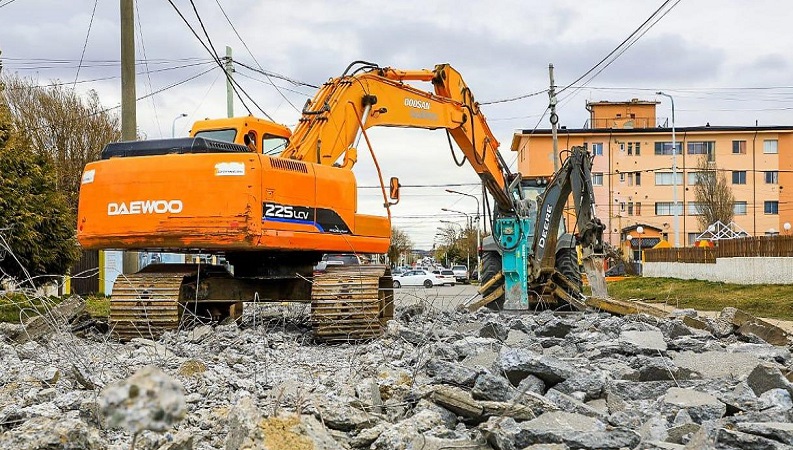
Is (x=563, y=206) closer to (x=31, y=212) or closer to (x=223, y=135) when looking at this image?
(x=223, y=135)

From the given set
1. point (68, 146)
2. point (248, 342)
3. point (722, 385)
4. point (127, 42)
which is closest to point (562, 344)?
point (722, 385)

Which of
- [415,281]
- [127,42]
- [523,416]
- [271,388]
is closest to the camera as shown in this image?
[523,416]

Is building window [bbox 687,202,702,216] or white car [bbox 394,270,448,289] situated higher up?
building window [bbox 687,202,702,216]

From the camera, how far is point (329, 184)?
9.27m

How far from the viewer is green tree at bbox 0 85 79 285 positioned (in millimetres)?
16484

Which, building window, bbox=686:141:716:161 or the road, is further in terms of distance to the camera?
building window, bbox=686:141:716:161

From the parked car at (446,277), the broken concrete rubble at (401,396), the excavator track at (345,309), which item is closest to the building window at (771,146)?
the parked car at (446,277)

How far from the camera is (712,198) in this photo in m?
61.6

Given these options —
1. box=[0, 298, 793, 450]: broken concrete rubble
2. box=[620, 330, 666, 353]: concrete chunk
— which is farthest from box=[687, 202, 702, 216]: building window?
box=[0, 298, 793, 450]: broken concrete rubble

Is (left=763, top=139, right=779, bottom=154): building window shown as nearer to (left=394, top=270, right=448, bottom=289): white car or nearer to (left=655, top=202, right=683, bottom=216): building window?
(left=655, top=202, right=683, bottom=216): building window

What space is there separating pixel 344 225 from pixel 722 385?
15.6 ft

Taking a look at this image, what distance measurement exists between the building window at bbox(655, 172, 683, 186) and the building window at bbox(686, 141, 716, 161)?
2581 millimetres

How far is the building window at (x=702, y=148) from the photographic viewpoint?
6819 cm

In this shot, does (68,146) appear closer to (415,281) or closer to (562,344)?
(415,281)
